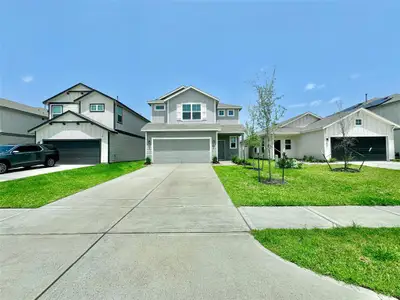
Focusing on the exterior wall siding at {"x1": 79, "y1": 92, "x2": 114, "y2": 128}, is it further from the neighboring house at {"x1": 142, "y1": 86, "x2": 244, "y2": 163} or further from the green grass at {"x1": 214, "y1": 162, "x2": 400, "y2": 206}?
the green grass at {"x1": 214, "y1": 162, "x2": 400, "y2": 206}

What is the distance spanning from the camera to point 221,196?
6.57 metres

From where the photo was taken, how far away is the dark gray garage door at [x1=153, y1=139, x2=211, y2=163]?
59.9 ft

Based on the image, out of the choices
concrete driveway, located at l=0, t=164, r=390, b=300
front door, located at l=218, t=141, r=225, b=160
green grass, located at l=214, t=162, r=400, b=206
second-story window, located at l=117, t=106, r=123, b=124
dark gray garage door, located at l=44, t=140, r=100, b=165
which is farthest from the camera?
front door, located at l=218, t=141, r=225, b=160

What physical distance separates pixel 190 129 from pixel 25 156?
1180cm

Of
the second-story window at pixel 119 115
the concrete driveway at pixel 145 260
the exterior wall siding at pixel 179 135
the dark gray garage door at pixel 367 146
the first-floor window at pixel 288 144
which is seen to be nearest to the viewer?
the concrete driveway at pixel 145 260

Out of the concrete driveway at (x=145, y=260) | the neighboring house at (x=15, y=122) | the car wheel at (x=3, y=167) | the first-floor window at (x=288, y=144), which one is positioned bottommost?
the concrete driveway at (x=145, y=260)

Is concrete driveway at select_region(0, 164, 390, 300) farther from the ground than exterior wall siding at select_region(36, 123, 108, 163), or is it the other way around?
exterior wall siding at select_region(36, 123, 108, 163)

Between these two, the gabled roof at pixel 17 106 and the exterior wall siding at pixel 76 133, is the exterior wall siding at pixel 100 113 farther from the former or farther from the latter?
the gabled roof at pixel 17 106

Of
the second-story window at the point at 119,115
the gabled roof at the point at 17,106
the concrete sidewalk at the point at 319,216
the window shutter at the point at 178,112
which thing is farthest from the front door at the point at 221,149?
the gabled roof at the point at 17,106

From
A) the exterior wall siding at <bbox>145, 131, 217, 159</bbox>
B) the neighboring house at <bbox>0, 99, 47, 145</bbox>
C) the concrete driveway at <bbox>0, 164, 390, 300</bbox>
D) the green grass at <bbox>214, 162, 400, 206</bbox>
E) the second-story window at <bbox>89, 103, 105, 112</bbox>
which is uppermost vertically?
the second-story window at <bbox>89, 103, 105, 112</bbox>

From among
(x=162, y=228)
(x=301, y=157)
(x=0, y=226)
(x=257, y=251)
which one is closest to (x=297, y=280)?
(x=257, y=251)

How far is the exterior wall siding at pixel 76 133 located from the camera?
57.8 feet

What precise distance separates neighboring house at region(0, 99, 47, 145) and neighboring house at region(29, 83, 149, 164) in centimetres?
243

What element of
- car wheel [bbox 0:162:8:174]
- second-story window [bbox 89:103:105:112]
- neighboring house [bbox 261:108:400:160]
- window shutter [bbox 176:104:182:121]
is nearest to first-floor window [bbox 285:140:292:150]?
neighboring house [bbox 261:108:400:160]
